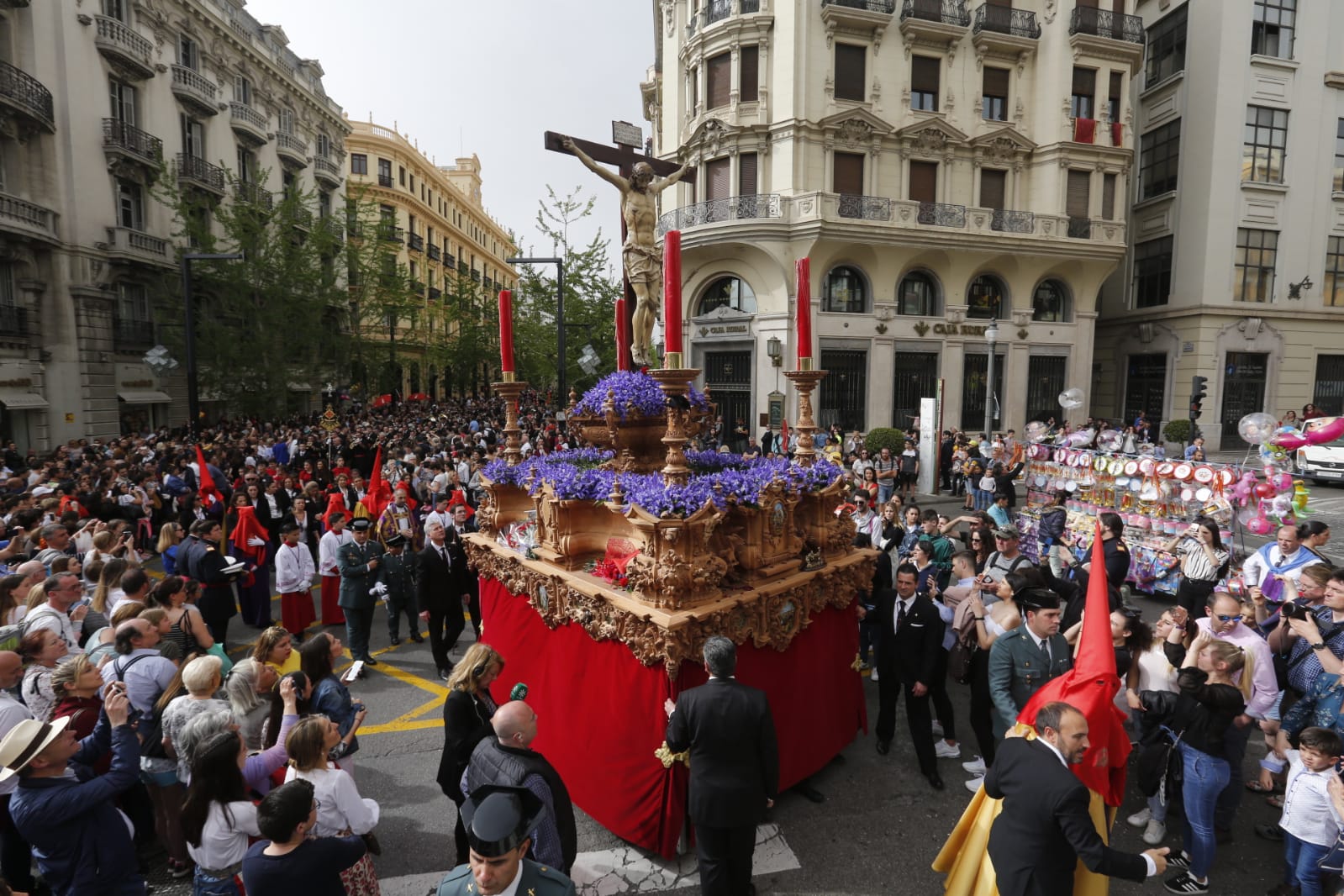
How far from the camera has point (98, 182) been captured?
72.0ft

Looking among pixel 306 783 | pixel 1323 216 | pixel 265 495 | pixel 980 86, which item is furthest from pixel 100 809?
pixel 1323 216

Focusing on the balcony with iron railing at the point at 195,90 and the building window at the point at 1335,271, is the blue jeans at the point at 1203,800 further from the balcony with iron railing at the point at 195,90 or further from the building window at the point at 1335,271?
the balcony with iron railing at the point at 195,90

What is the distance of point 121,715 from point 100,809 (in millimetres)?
454

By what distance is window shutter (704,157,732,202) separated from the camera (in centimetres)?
2356

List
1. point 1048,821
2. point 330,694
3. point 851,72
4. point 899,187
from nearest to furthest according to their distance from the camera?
1. point 1048,821
2. point 330,694
3. point 851,72
4. point 899,187

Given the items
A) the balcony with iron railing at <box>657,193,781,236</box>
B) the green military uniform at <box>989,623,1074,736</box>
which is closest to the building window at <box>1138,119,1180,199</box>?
the balcony with iron railing at <box>657,193,781,236</box>

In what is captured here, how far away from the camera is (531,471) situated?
20.7 feet

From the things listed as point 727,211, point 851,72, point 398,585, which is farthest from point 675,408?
point 851,72

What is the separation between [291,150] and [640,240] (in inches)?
1348

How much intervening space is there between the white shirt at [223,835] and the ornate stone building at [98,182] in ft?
75.8

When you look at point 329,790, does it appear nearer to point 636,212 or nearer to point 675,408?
point 675,408

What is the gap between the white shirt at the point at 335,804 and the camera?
11.0 feet

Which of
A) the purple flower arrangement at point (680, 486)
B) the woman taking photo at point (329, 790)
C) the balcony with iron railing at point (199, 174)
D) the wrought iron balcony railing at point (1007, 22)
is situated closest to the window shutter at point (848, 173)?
the wrought iron balcony railing at point (1007, 22)

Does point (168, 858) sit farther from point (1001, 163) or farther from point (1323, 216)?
point (1323, 216)
